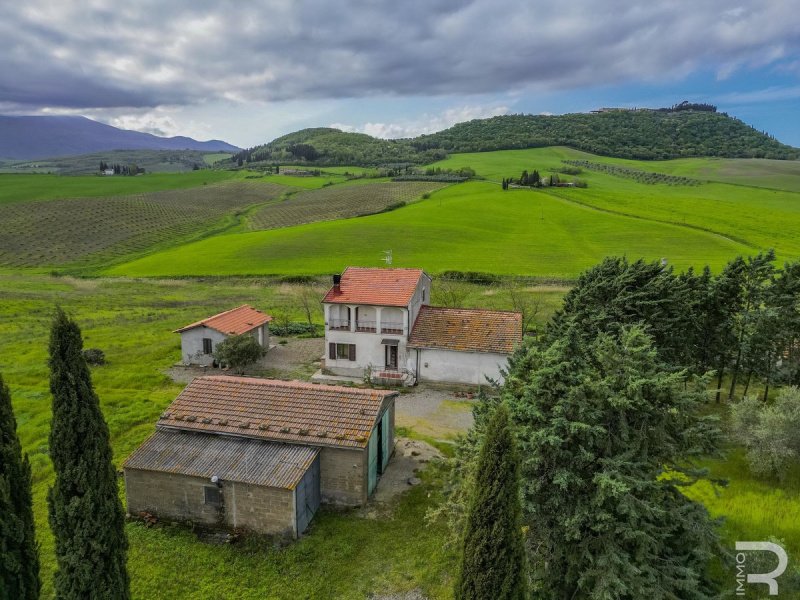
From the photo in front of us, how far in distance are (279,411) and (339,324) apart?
14619 mm

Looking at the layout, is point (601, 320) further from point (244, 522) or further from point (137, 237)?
point (137, 237)

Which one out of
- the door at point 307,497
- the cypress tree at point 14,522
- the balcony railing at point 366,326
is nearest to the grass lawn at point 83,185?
the balcony railing at point 366,326

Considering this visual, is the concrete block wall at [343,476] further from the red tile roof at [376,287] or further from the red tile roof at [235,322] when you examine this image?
the red tile roof at [235,322]

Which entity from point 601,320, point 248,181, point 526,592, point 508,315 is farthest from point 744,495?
point 248,181

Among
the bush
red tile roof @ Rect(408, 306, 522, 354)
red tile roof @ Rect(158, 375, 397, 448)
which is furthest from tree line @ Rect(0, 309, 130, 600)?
the bush

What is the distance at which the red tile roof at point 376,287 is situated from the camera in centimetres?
3234

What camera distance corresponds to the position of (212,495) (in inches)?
679

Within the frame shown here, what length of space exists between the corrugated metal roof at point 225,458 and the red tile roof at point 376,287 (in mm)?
15065

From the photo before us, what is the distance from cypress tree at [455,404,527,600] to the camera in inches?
388

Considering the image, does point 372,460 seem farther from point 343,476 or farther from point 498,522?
point 498,522

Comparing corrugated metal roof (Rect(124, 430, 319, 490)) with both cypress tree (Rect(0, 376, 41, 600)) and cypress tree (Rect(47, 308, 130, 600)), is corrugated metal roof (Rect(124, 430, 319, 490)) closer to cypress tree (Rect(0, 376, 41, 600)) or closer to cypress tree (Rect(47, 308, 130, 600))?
cypress tree (Rect(47, 308, 130, 600))

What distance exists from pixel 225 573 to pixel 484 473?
380 inches

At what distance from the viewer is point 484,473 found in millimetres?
10031

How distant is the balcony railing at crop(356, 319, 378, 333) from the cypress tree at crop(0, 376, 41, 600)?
22.8 meters
